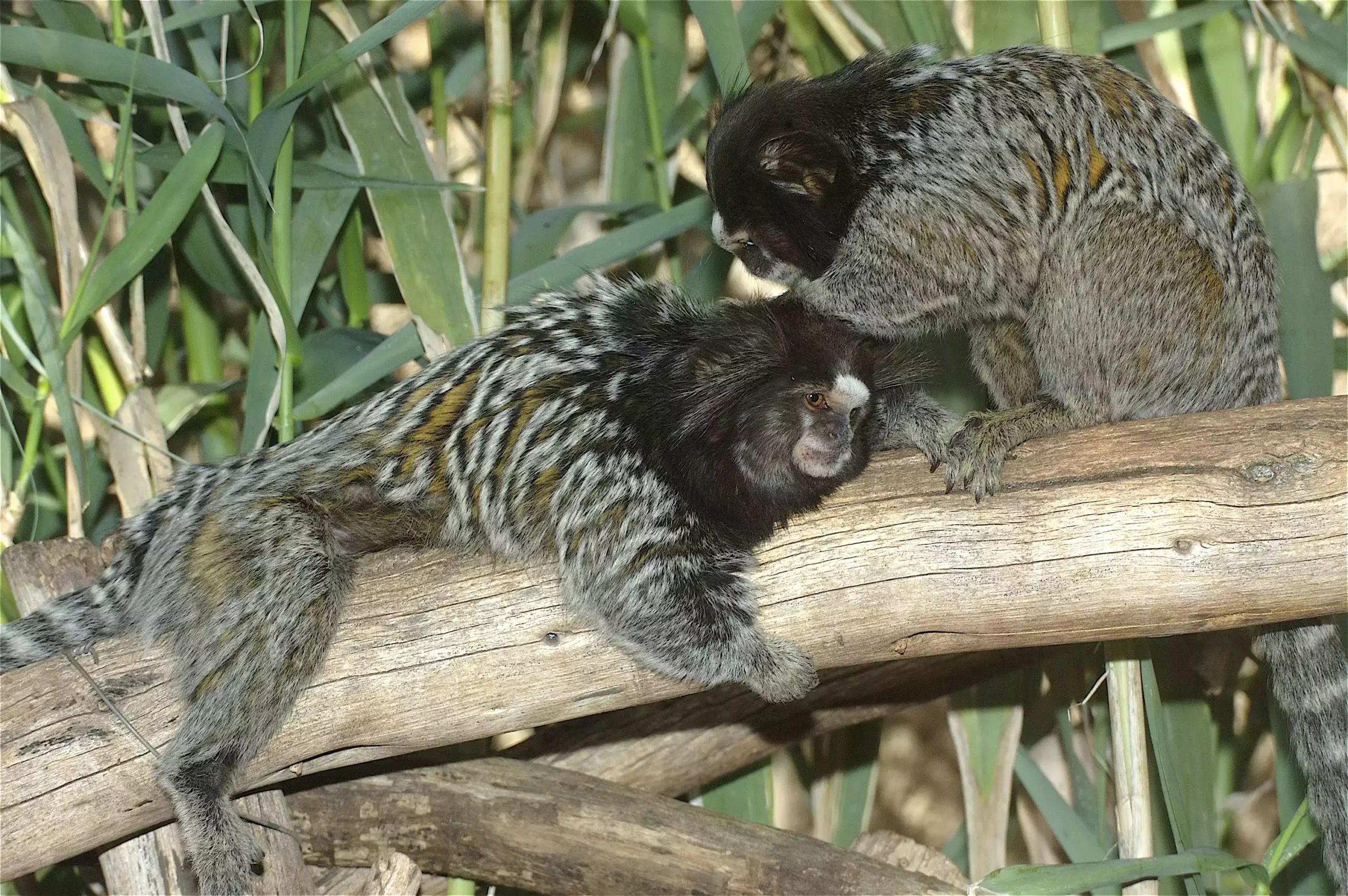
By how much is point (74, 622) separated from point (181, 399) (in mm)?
607

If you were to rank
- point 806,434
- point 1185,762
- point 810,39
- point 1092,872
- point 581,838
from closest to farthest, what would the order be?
point 1092,872, point 806,434, point 581,838, point 1185,762, point 810,39

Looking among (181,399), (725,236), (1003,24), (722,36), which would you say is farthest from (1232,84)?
(181,399)

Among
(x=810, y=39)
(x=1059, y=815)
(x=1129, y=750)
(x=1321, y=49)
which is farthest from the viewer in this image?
(x=810, y=39)

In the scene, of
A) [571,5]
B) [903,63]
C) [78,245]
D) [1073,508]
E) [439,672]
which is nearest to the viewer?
[1073,508]

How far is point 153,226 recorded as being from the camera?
2.35 metres

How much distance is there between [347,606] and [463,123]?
1.70 metres

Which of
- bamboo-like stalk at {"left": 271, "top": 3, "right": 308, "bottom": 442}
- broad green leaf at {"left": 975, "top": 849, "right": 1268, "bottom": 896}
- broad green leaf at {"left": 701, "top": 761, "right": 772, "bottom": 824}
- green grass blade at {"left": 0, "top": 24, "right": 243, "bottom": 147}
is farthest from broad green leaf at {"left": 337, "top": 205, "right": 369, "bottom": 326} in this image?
broad green leaf at {"left": 975, "top": 849, "right": 1268, "bottom": 896}

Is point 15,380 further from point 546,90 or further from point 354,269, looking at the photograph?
point 546,90

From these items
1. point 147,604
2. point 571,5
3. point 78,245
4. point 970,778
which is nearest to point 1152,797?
point 970,778

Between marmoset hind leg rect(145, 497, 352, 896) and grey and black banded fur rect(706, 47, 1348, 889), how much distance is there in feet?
3.37

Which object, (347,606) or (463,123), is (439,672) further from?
(463,123)

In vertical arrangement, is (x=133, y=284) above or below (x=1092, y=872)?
above

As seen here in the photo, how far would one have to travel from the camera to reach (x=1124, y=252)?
2059 millimetres

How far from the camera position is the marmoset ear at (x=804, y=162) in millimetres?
2146
